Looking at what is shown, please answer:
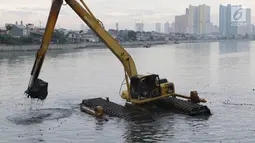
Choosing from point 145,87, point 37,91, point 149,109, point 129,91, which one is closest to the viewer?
point 37,91

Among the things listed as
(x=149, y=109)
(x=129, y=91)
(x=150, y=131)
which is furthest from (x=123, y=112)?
(x=150, y=131)

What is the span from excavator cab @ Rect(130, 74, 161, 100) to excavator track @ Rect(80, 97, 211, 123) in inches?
33.6

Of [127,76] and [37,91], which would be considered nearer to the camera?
[37,91]

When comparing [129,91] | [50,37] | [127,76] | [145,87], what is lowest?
[129,91]

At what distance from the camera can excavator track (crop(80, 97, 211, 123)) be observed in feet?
70.1

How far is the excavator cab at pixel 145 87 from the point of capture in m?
22.8

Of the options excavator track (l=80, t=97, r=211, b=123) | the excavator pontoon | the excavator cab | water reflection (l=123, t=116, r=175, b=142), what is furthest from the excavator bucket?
water reflection (l=123, t=116, r=175, b=142)

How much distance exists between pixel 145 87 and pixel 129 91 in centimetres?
104

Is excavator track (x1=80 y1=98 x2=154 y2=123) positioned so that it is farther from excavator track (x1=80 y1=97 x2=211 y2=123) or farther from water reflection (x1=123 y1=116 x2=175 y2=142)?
water reflection (x1=123 y1=116 x2=175 y2=142)

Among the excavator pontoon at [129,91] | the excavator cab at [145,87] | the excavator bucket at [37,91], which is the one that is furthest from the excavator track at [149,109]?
the excavator bucket at [37,91]

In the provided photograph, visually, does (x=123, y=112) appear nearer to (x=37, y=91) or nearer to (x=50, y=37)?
(x=37, y=91)

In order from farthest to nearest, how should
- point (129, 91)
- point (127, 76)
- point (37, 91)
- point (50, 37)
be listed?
point (127, 76) < point (129, 91) < point (50, 37) < point (37, 91)

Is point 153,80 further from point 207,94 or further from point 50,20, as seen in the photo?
point 207,94

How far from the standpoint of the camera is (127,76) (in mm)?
24312
